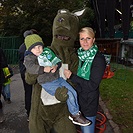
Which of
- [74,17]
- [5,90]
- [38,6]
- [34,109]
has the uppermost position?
[38,6]

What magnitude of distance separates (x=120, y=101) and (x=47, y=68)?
13.8ft

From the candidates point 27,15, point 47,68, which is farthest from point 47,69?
point 27,15

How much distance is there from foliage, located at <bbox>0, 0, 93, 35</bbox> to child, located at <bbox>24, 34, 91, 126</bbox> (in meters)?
11.1

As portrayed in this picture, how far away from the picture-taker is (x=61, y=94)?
2.03 metres

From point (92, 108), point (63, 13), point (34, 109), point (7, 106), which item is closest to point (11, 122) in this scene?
point (7, 106)

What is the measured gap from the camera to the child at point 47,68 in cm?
199

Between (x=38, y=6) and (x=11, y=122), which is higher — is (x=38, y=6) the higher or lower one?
the higher one

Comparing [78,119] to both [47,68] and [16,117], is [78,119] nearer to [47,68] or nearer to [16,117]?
[47,68]

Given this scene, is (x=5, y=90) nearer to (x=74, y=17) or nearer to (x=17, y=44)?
(x=74, y=17)

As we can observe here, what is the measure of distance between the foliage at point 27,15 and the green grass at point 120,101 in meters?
6.99

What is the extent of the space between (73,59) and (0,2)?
12.5m

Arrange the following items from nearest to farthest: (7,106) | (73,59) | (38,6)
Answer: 1. (73,59)
2. (7,106)
3. (38,6)

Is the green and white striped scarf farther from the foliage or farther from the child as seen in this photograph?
the foliage

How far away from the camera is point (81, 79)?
2205 millimetres
